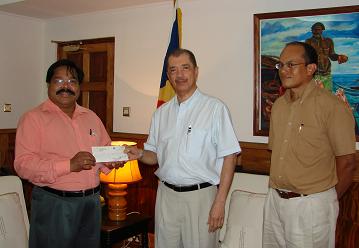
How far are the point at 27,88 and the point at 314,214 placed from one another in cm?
358

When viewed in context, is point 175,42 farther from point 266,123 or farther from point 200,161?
point 200,161

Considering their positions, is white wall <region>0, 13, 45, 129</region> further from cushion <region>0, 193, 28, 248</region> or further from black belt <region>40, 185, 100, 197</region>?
black belt <region>40, 185, 100, 197</region>

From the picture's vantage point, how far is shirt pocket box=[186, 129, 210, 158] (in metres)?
2.18

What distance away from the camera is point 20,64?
4.43 m

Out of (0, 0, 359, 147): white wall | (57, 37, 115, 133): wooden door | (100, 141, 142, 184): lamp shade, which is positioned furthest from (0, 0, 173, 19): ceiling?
(100, 141, 142, 184): lamp shade

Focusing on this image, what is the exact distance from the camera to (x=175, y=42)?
3336 millimetres

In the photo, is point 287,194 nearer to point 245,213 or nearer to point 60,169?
point 245,213

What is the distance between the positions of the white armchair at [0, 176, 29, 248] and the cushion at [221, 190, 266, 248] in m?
1.34

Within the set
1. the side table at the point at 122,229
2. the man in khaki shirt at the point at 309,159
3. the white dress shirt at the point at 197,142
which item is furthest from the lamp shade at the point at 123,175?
the man in khaki shirt at the point at 309,159

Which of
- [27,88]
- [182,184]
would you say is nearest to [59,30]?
[27,88]

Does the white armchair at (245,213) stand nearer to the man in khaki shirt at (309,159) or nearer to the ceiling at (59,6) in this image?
the man in khaki shirt at (309,159)

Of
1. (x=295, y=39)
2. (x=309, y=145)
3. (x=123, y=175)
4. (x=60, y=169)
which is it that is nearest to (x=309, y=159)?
(x=309, y=145)

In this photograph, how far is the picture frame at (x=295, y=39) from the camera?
2.86 m

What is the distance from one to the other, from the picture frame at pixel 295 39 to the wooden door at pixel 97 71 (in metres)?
1.61
